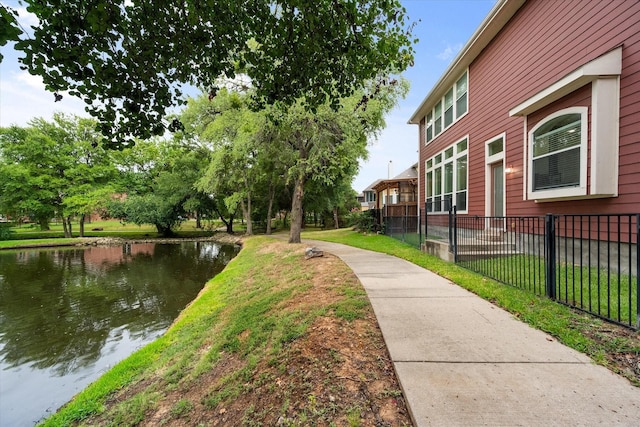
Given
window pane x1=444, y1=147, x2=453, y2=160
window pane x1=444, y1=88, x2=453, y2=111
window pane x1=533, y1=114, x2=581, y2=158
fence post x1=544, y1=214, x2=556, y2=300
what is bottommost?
fence post x1=544, y1=214, x2=556, y2=300

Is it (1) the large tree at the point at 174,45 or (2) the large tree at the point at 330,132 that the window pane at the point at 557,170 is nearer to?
(1) the large tree at the point at 174,45

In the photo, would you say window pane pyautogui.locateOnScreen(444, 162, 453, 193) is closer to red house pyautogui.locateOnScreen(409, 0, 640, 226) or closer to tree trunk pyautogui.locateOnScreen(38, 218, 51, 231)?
red house pyautogui.locateOnScreen(409, 0, 640, 226)

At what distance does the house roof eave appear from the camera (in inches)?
304

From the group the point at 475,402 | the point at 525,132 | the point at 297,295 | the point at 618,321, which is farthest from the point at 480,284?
the point at 525,132

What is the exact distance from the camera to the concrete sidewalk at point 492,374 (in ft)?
5.90

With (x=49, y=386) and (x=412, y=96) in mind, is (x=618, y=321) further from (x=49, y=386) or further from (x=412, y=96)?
(x=412, y=96)

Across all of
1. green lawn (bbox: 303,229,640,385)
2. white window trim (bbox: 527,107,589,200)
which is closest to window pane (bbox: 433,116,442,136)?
white window trim (bbox: 527,107,589,200)

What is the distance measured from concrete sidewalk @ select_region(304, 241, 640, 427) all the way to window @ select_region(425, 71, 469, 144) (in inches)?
364

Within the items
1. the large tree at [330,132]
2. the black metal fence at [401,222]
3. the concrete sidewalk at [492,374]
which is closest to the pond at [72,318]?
the concrete sidewalk at [492,374]

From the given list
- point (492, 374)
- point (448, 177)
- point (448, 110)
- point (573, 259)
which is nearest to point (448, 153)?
point (448, 177)

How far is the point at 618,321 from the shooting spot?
3.08 metres

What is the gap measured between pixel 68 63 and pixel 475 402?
4.79 m

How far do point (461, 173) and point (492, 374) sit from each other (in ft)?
31.8

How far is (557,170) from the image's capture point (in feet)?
20.0
